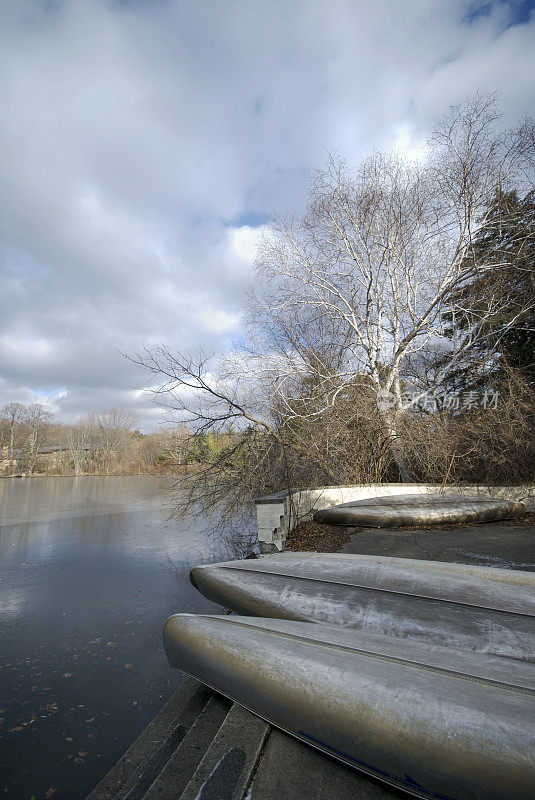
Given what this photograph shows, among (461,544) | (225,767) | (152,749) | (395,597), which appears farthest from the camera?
(461,544)

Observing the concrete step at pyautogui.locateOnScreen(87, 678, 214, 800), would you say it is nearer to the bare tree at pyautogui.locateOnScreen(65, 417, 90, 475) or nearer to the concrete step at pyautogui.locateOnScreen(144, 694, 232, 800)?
the concrete step at pyautogui.locateOnScreen(144, 694, 232, 800)

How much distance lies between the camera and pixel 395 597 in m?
2.81

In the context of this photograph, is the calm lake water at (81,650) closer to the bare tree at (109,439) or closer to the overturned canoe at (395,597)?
the overturned canoe at (395,597)

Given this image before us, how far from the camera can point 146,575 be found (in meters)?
6.43

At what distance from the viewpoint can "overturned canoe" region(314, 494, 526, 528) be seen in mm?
6938

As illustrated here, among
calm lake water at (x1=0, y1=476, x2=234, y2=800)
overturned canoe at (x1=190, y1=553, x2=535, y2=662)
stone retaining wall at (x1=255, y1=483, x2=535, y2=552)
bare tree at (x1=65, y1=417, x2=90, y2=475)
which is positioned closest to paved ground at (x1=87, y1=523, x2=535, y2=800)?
calm lake water at (x1=0, y1=476, x2=234, y2=800)

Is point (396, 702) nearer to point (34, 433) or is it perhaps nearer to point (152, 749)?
point (152, 749)

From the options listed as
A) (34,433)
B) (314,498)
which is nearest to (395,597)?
(314,498)

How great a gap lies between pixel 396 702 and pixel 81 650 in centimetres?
355

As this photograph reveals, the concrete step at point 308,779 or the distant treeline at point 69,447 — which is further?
the distant treeline at point 69,447

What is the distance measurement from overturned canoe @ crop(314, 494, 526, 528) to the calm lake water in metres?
2.50

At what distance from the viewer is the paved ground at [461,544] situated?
16.1 feet

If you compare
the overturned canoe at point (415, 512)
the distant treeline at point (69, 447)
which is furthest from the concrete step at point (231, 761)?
the distant treeline at point (69, 447)

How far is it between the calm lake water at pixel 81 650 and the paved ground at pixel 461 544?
2.60m
